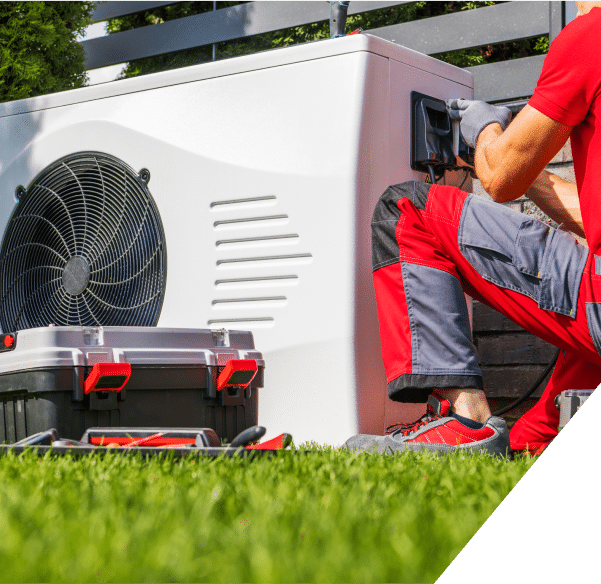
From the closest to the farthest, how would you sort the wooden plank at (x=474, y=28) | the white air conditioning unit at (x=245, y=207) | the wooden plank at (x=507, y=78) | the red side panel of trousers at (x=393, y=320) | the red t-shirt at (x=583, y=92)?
the red t-shirt at (x=583, y=92)
the red side panel of trousers at (x=393, y=320)
the white air conditioning unit at (x=245, y=207)
the wooden plank at (x=507, y=78)
the wooden plank at (x=474, y=28)

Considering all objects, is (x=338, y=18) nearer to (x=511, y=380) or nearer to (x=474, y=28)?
(x=511, y=380)

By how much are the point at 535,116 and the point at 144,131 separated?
1223 mm

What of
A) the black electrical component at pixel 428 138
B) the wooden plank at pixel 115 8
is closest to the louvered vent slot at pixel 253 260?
the black electrical component at pixel 428 138

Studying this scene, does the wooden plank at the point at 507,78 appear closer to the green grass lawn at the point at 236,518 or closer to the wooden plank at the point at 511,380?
the wooden plank at the point at 511,380

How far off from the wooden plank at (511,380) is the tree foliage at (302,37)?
486 centimetres

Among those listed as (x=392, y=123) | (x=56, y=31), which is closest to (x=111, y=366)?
(x=392, y=123)

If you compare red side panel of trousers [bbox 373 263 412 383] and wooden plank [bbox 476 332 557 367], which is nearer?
red side panel of trousers [bbox 373 263 412 383]

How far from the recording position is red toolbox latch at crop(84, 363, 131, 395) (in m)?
1.79

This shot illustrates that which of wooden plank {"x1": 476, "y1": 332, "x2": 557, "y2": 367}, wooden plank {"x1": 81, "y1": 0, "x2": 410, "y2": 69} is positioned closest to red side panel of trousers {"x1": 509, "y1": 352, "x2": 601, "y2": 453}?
wooden plank {"x1": 476, "y1": 332, "x2": 557, "y2": 367}

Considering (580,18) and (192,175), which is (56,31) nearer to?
(192,175)

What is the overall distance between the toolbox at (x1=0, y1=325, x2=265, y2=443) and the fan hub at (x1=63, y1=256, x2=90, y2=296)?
593 millimetres

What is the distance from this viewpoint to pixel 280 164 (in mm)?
2180

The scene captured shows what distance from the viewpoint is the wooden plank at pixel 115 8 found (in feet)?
21.6

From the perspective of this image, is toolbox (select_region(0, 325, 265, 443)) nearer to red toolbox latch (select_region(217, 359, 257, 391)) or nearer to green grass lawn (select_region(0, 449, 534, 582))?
red toolbox latch (select_region(217, 359, 257, 391))
